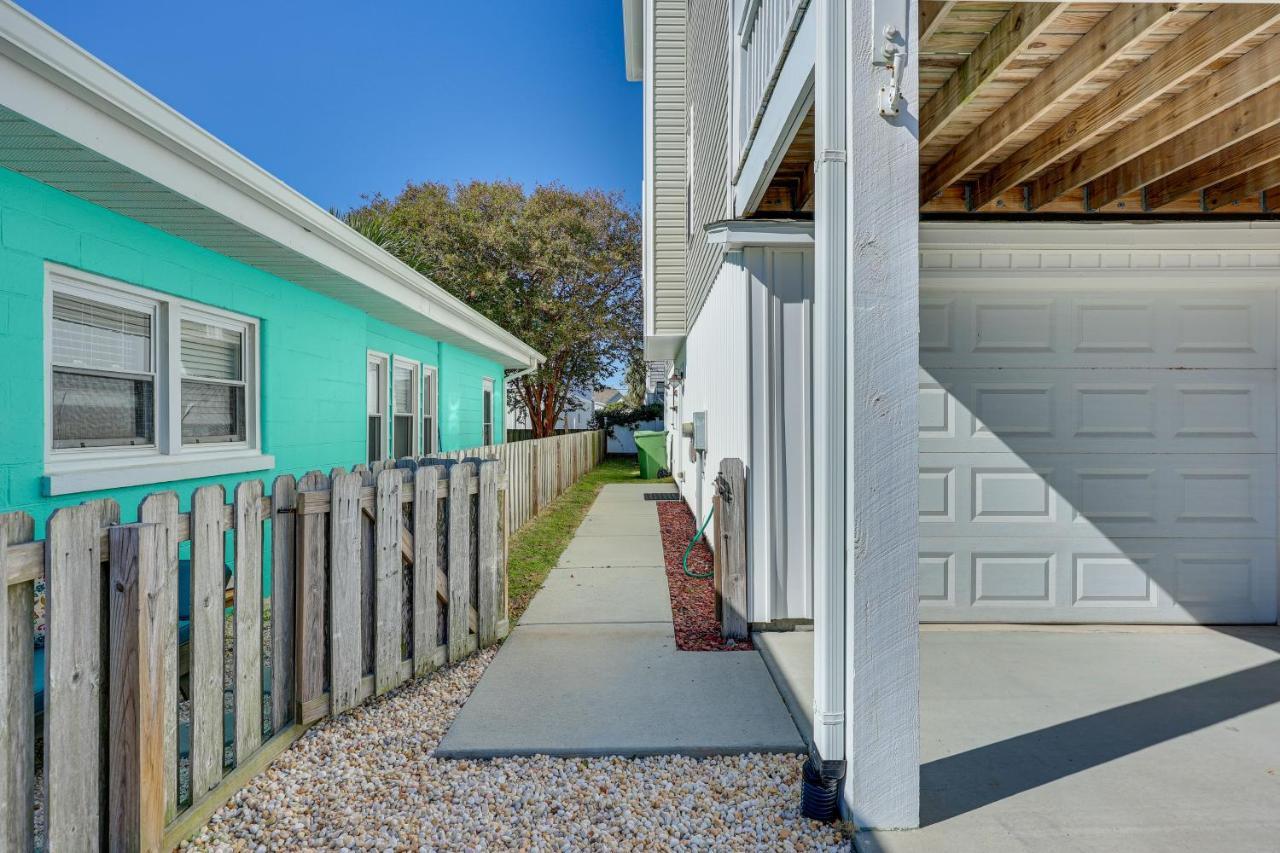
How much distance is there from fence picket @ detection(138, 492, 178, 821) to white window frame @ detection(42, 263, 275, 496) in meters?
2.02

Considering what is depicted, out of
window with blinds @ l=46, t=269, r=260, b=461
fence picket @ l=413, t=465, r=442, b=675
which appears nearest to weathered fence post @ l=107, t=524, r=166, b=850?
fence picket @ l=413, t=465, r=442, b=675

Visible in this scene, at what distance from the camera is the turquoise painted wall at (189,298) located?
140 inches

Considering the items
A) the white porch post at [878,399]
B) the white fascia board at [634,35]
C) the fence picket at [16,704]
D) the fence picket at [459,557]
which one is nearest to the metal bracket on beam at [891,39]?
the white porch post at [878,399]

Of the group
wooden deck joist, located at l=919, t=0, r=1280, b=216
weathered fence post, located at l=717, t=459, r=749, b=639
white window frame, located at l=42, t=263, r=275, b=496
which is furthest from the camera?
weathered fence post, located at l=717, t=459, r=749, b=639

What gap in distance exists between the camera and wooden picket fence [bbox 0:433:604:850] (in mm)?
1930

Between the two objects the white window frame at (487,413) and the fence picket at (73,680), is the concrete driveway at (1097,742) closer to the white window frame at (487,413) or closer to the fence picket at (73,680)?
the fence picket at (73,680)

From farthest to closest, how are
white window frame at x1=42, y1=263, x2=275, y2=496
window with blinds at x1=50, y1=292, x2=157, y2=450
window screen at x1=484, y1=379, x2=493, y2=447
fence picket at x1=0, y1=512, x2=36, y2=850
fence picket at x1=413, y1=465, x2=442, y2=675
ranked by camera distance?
window screen at x1=484, y1=379, x2=493, y2=447
window with blinds at x1=50, y1=292, x2=157, y2=450
white window frame at x1=42, y1=263, x2=275, y2=496
fence picket at x1=413, y1=465, x2=442, y2=675
fence picket at x1=0, y1=512, x2=36, y2=850

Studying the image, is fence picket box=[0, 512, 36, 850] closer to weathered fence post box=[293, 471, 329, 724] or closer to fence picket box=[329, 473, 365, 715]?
weathered fence post box=[293, 471, 329, 724]

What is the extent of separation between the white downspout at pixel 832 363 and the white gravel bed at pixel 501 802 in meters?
0.41

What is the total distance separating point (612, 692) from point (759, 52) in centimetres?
336

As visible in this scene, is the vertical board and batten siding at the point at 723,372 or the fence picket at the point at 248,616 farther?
the vertical board and batten siding at the point at 723,372

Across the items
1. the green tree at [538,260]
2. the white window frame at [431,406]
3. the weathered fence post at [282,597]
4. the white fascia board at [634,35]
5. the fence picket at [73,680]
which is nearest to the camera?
the fence picket at [73,680]

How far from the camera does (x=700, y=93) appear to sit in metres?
7.74

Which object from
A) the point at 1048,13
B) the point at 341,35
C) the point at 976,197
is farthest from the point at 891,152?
the point at 341,35
